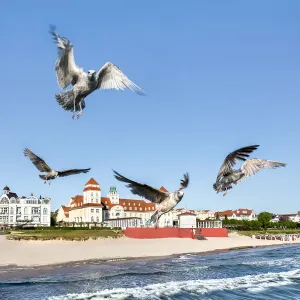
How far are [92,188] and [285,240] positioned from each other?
3007 inches

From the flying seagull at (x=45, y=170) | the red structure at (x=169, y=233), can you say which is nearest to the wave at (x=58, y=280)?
the flying seagull at (x=45, y=170)

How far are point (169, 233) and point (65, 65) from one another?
76.0 meters

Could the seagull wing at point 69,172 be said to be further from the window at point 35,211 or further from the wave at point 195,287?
the window at point 35,211

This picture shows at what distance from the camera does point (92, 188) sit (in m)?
165

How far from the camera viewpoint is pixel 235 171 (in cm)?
1534

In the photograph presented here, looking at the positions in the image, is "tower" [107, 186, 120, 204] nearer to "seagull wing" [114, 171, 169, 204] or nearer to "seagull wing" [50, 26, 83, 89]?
"seagull wing" [114, 171, 169, 204]

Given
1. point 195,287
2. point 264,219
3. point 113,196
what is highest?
point 113,196

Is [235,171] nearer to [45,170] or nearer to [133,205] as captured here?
[45,170]

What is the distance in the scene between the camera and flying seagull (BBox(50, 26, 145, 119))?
13.3m

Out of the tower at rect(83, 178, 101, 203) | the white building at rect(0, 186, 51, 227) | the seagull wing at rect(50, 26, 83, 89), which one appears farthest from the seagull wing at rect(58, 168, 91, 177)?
the tower at rect(83, 178, 101, 203)

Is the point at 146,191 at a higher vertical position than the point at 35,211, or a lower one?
lower

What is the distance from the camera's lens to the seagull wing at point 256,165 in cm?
1533

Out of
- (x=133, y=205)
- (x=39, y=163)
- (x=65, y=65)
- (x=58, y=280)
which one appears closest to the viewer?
(x=65, y=65)

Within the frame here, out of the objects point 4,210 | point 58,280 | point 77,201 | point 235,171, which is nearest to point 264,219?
point 77,201
